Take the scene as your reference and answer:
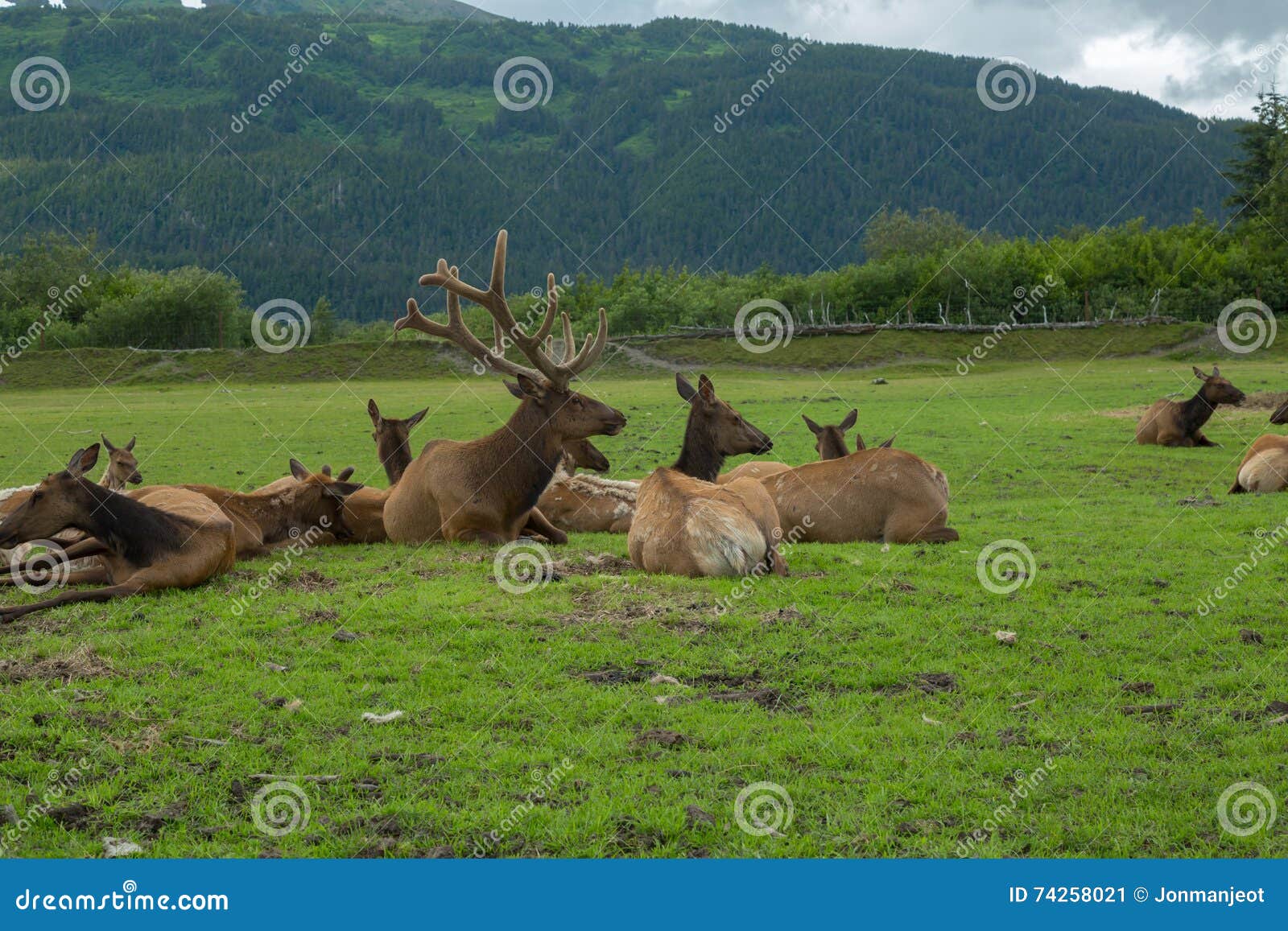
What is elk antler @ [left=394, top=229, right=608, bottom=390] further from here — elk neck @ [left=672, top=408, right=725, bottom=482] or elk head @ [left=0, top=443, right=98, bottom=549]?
elk head @ [left=0, top=443, right=98, bottom=549]

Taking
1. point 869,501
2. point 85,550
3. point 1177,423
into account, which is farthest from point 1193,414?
point 85,550

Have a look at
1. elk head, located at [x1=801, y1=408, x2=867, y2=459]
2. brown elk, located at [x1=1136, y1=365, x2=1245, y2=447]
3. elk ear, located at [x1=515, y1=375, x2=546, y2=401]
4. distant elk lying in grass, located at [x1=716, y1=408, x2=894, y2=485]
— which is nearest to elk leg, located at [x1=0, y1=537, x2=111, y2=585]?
elk ear, located at [x1=515, y1=375, x2=546, y2=401]

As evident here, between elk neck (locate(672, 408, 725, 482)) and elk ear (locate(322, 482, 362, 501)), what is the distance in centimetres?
365

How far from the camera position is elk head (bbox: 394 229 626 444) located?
40.5 feet

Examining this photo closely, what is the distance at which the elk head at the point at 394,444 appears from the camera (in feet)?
48.6

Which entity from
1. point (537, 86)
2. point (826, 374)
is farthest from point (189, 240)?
point (537, 86)

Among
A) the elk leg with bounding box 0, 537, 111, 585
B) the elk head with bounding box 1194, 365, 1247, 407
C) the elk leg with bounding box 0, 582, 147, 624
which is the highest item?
the elk head with bounding box 1194, 365, 1247, 407

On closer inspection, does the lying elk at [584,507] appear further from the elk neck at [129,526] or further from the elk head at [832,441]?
the elk neck at [129,526]

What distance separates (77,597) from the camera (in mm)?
8961

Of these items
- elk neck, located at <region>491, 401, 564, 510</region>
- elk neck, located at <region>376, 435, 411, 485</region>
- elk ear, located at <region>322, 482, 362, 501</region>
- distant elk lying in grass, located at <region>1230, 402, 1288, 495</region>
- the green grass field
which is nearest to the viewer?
the green grass field

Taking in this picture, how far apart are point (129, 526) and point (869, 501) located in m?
6.95

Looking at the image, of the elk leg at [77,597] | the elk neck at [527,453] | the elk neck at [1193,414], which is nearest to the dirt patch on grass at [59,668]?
the elk leg at [77,597]

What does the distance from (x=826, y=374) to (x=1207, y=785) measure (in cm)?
4217

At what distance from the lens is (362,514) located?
12.6 metres
